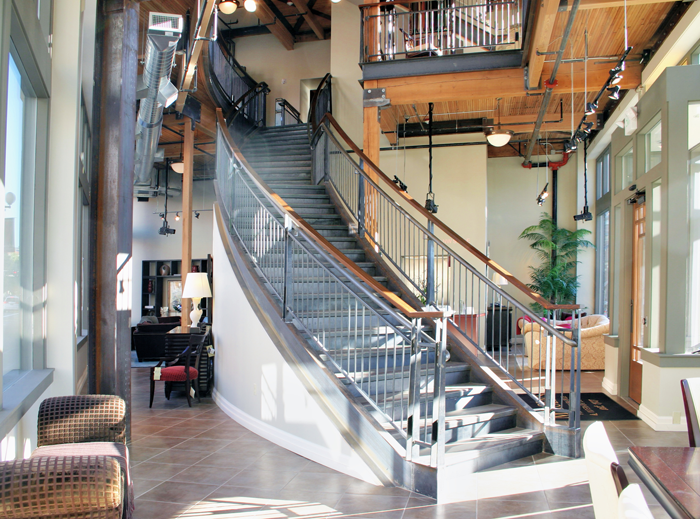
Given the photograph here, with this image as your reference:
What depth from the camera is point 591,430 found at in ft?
6.12

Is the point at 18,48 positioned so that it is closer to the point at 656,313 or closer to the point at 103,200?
the point at 103,200

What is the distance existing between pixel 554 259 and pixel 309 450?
33.0ft

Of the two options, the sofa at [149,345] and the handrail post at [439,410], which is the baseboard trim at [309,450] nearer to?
the handrail post at [439,410]

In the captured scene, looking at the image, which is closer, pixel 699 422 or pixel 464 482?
pixel 699 422

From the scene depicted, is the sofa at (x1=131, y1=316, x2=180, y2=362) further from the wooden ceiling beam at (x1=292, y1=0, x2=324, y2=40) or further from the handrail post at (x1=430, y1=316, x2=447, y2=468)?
the handrail post at (x1=430, y1=316, x2=447, y2=468)

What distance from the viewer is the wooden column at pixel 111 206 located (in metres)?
4.09

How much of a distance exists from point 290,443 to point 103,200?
2.55 meters

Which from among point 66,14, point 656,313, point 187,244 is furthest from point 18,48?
point 187,244

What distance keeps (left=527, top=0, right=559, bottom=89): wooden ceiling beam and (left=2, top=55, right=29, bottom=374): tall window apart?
14.4 feet

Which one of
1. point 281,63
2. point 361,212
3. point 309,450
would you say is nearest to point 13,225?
point 309,450

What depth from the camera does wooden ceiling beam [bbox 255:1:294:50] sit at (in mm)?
11475

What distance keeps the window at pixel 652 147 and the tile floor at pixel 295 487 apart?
3.04 meters

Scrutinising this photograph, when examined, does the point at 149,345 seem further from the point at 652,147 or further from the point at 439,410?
the point at 652,147

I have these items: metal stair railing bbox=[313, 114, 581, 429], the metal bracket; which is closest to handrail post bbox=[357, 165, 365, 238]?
metal stair railing bbox=[313, 114, 581, 429]
